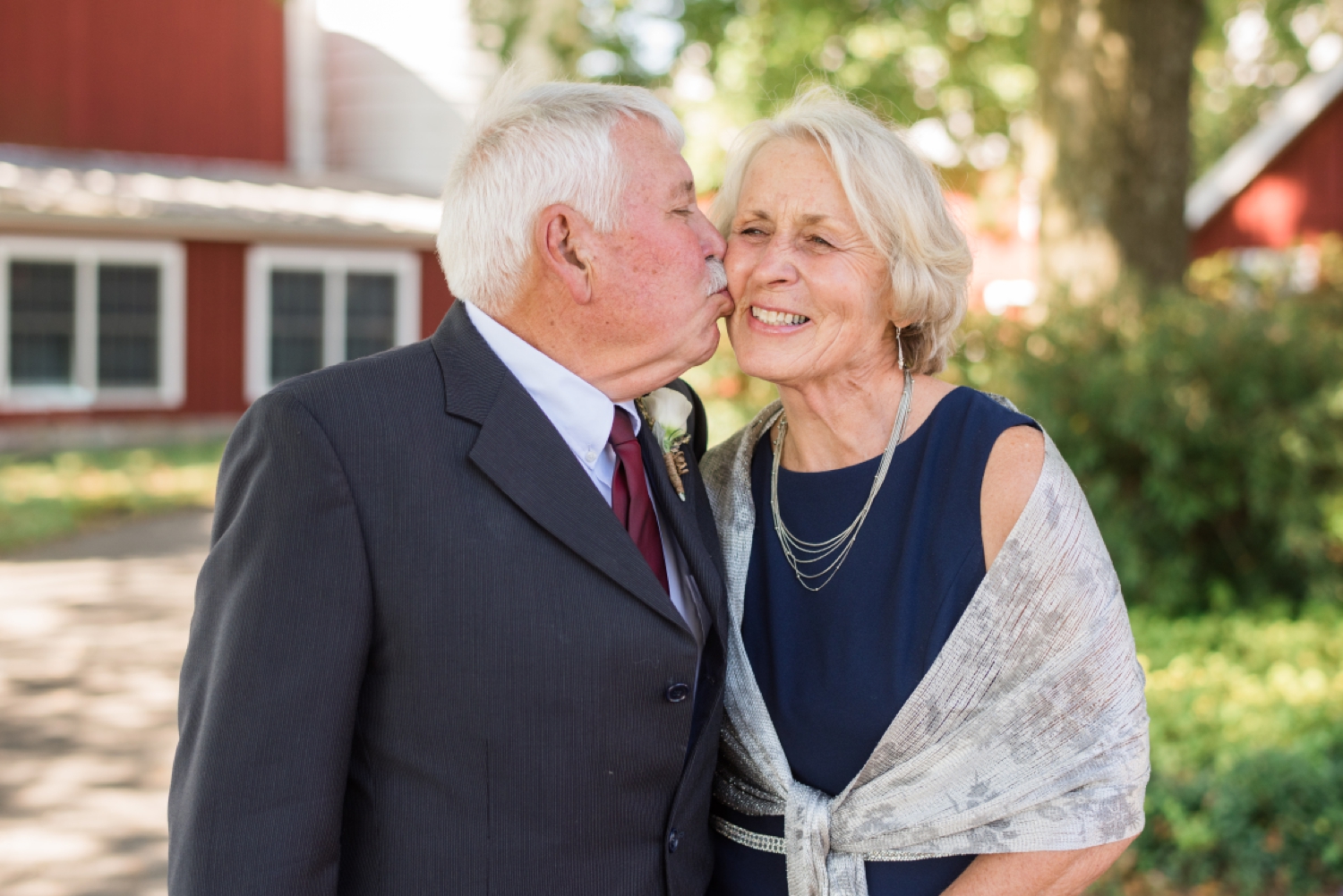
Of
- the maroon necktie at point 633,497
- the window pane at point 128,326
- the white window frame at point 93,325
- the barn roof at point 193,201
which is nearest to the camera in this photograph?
the maroon necktie at point 633,497

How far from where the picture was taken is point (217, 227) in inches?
669

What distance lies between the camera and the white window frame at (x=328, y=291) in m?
18.0

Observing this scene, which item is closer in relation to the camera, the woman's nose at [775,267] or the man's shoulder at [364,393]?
the man's shoulder at [364,393]

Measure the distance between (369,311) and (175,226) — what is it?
3303mm

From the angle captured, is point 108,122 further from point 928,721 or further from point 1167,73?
point 928,721

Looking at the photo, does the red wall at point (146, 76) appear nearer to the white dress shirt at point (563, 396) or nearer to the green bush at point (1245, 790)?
the green bush at point (1245, 790)

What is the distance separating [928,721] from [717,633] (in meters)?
0.41

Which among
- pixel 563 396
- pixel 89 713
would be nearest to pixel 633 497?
pixel 563 396

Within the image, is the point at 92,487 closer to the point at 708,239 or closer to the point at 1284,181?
the point at 708,239

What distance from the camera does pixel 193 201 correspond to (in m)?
17.0

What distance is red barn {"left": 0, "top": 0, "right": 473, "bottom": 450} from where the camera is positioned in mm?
16469

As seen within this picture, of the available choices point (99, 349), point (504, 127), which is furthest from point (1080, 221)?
point (99, 349)

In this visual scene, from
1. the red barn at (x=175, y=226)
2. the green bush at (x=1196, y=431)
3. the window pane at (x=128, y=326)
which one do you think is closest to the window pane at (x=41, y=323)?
the red barn at (x=175, y=226)

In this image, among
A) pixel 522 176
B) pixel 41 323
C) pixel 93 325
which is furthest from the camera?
pixel 93 325
